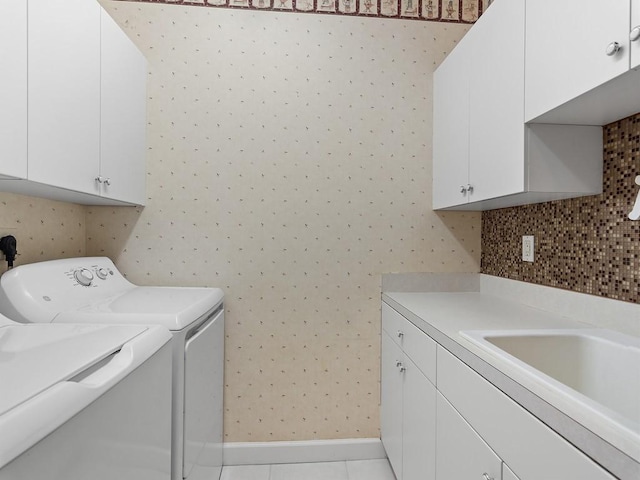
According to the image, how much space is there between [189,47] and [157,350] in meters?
1.68

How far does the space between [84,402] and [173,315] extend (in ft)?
2.14

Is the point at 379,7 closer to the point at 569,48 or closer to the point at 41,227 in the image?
the point at 569,48

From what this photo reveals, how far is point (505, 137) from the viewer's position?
4.58ft

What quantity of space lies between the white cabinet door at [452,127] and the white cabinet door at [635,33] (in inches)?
33.5

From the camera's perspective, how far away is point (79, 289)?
1614mm

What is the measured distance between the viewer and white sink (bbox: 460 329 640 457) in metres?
1.02

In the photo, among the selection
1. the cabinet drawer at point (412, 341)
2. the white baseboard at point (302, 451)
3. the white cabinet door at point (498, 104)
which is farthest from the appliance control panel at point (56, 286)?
the white cabinet door at point (498, 104)

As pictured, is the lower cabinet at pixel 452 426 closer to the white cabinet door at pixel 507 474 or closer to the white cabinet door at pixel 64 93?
the white cabinet door at pixel 507 474

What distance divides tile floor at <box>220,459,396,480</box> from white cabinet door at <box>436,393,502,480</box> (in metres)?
0.85

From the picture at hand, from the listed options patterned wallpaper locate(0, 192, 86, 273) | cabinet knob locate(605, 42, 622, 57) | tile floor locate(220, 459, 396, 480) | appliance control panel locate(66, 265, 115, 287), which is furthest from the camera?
tile floor locate(220, 459, 396, 480)

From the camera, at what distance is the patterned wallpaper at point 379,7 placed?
6.92ft

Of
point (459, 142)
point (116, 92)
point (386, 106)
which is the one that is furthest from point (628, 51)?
point (116, 92)

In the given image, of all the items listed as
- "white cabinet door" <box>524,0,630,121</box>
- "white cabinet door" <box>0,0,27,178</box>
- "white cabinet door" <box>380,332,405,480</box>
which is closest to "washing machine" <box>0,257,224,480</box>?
"white cabinet door" <box>0,0,27,178</box>

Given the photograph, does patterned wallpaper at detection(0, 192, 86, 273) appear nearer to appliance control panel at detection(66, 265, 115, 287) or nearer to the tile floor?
appliance control panel at detection(66, 265, 115, 287)
